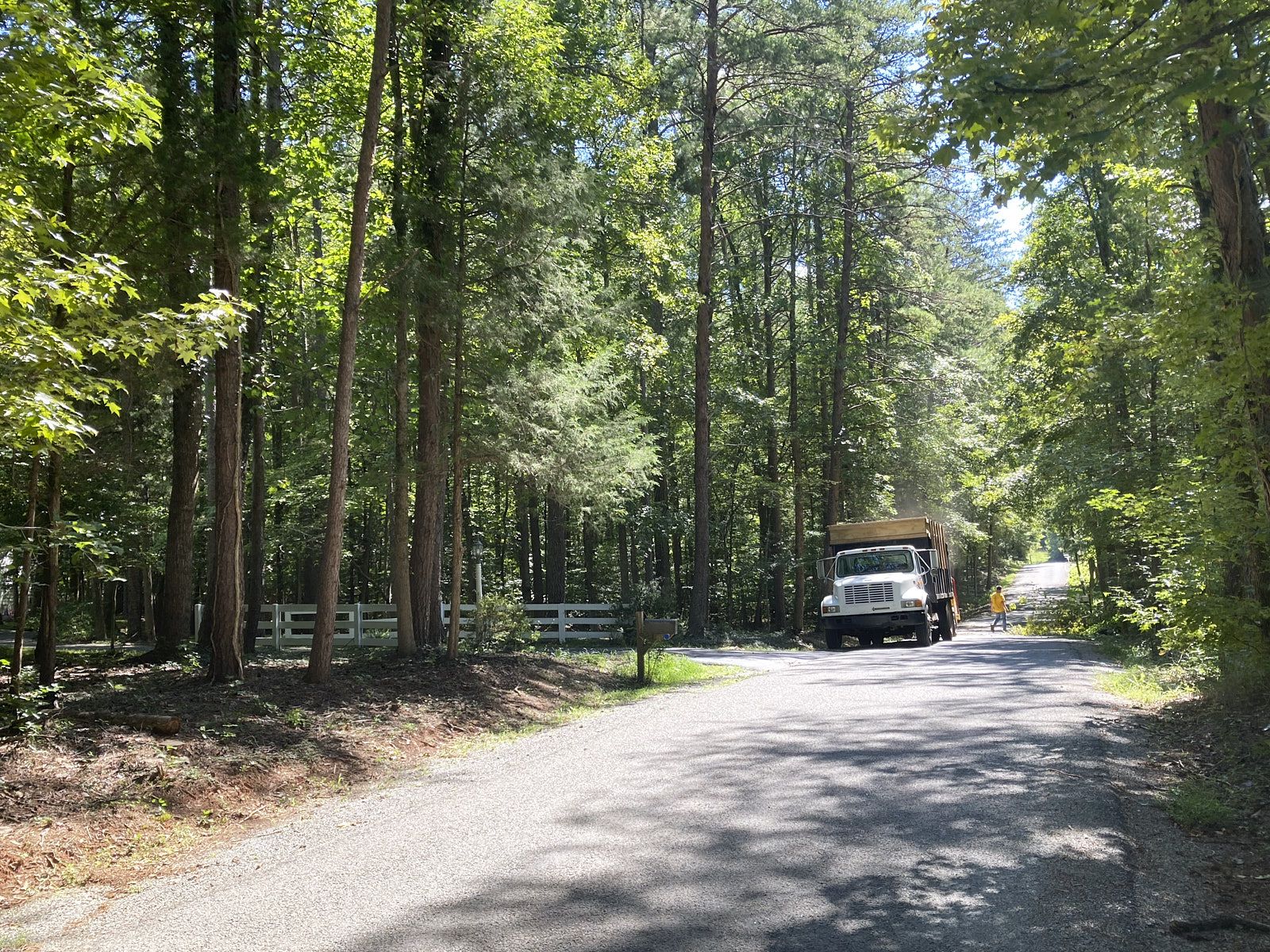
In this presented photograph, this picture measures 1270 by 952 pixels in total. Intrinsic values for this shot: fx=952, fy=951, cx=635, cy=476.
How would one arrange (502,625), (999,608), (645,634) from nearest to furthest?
(645,634), (502,625), (999,608)

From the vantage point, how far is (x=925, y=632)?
23.9m

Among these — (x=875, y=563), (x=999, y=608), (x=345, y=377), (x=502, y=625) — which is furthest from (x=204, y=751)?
(x=999, y=608)

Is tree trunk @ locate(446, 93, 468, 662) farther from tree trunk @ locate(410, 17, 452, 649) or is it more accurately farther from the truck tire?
the truck tire

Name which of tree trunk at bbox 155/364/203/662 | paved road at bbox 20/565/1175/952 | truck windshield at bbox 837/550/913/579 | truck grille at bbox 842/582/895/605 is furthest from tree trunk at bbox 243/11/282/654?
A: truck windshield at bbox 837/550/913/579

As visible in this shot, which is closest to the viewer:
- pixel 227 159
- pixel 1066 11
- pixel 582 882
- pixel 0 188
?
pixel 582 882

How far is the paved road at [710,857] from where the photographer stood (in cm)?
434

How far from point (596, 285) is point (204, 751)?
50.2 ft

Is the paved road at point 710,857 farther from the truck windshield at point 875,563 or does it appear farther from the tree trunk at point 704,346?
the tree trunk at point 704,346

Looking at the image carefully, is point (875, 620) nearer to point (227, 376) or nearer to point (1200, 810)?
point (227, 376)

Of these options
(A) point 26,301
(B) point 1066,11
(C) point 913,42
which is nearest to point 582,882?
(A) point 26,301

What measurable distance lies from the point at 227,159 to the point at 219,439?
3.31m

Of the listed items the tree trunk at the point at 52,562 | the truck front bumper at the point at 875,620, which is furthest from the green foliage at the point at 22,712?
the truck front bumper at the point at 875,620

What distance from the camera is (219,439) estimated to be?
11.6 meters

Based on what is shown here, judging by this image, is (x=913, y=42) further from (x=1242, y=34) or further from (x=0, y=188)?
(x=0, y=188)
